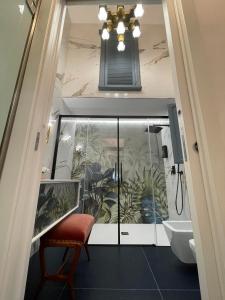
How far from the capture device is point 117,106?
2.89 metres

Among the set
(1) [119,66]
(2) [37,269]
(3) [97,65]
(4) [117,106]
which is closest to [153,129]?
(4) [117,106]

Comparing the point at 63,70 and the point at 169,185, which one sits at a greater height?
the point at 63,70

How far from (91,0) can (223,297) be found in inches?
58.6

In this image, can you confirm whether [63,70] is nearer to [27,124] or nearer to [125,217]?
[27,124]

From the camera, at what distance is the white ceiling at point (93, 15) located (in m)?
3.13

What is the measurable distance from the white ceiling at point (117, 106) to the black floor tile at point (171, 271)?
2.28 metres

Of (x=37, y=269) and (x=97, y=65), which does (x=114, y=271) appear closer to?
(x=37, y=269)

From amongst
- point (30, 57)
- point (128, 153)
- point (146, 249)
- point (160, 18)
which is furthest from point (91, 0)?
point (160, 18)

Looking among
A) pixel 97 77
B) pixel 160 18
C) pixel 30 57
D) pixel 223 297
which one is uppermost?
pixel 160 18

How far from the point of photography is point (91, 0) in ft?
3.16

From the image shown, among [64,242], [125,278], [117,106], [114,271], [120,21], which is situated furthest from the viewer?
[117,106]

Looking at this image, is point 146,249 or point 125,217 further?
point 125,217

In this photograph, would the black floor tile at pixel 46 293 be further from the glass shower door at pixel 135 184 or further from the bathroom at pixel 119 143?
the glass shower door at pixel 135 184

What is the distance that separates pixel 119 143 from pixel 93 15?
2625 millimetres
